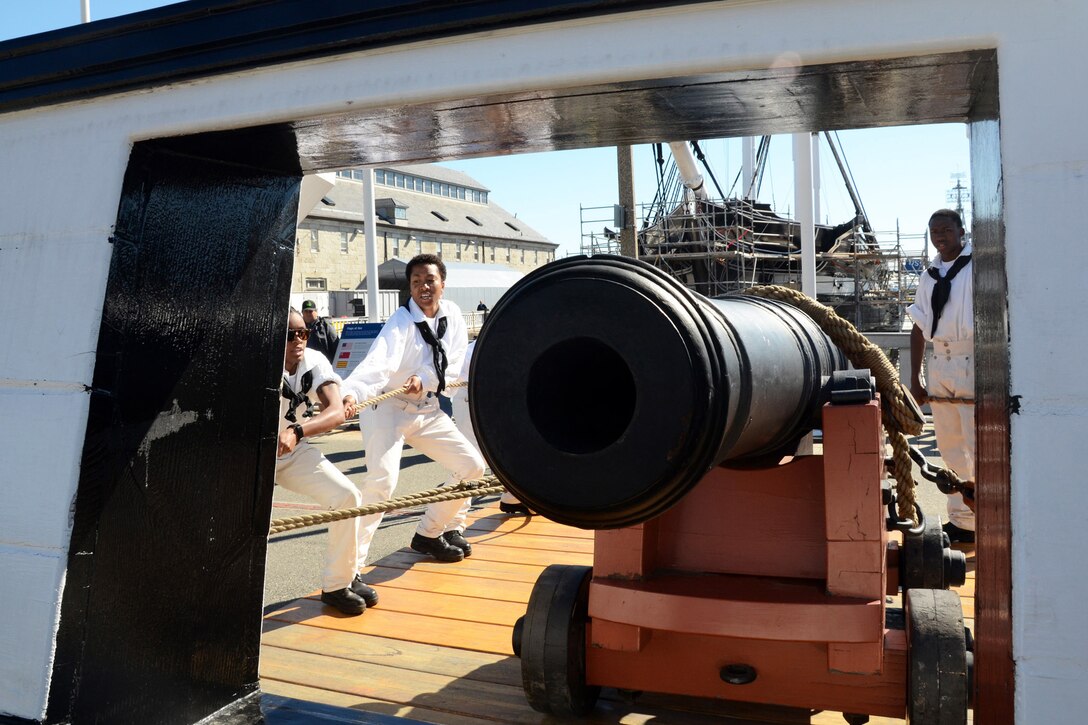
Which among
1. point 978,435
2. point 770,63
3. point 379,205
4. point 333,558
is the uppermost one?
point 379,205

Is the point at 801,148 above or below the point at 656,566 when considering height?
above

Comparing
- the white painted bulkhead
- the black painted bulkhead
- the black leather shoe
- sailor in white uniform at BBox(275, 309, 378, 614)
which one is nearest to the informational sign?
the black leather shoe

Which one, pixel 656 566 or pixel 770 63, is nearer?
pixel 770 63

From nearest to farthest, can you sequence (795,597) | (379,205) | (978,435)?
(978,435) → (795,597) → (379,205)

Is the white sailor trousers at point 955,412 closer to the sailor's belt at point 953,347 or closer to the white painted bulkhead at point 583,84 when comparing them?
the sailor's belt at point 953,347

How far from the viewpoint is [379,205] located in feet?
170

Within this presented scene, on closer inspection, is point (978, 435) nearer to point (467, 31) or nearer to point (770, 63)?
point (770, 63)

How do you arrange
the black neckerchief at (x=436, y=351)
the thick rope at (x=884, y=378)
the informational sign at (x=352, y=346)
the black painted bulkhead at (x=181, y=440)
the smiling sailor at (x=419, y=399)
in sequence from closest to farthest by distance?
the black painted bulkhead at (x=181, y=440)
the thick rope at (x=884, y=378)
the smiling sailor at (x=419, y=399)
the black neckerchief at (x=436, y=351)
the informational sign at (x=352, y=346)

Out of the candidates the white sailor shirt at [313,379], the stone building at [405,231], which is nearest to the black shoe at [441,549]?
the white sailor shirt at [313,379]

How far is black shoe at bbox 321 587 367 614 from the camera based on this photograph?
401 cm

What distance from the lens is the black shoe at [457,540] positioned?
4.92 metres

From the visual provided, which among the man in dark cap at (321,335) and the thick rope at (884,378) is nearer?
the thick rope at (884,378)

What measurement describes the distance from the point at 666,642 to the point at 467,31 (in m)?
1.91

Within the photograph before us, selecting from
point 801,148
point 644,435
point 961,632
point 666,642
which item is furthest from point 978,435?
point 801,148
